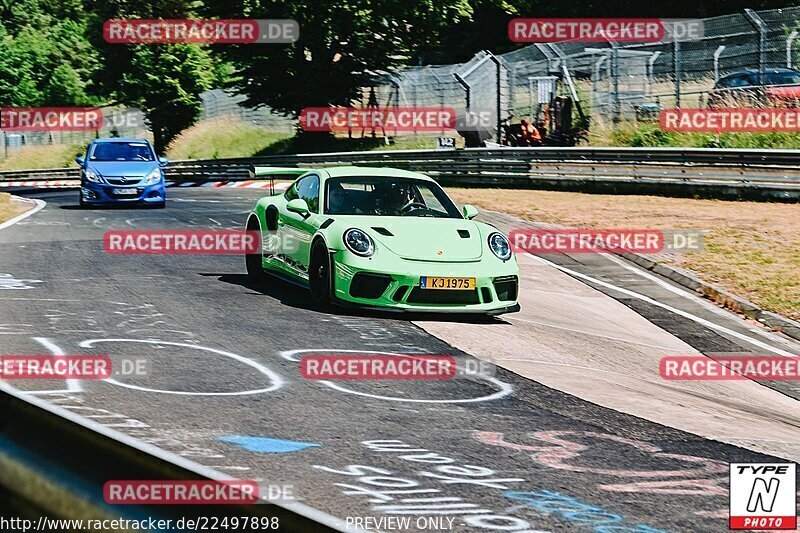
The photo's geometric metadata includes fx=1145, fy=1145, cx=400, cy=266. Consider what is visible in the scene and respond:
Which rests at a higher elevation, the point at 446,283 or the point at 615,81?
the point at 615,81

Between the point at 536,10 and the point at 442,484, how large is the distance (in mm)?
59465

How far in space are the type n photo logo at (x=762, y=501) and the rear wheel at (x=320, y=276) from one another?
235 inches

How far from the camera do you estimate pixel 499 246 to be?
11195 mm

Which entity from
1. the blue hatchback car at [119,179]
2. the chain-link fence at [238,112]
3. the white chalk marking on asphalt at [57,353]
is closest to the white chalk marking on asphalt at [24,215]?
the blue hatchback car at [119,179]

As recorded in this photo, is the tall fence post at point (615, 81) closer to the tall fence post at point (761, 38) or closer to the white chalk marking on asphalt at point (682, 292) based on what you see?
the tall fence post at point (761, 38)

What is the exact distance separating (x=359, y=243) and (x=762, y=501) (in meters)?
6.17

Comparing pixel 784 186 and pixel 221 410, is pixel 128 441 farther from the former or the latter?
pixel 784 186

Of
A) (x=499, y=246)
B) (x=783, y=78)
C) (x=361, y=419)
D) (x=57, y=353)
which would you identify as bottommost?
(x=361, y=419)

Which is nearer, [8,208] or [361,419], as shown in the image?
[361,419]

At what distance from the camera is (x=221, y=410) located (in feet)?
22.4

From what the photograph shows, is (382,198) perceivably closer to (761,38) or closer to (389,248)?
(389,248)

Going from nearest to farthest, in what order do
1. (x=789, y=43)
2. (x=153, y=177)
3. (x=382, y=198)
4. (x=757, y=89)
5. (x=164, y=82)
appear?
(x=382, y=198), (x=153, y=177), (x=789, y=43), (x=757, y=89), (x=164, y=82)

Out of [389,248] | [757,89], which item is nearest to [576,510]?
[389,248]

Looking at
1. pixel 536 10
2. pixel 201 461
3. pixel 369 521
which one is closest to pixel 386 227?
pixel 201 461
